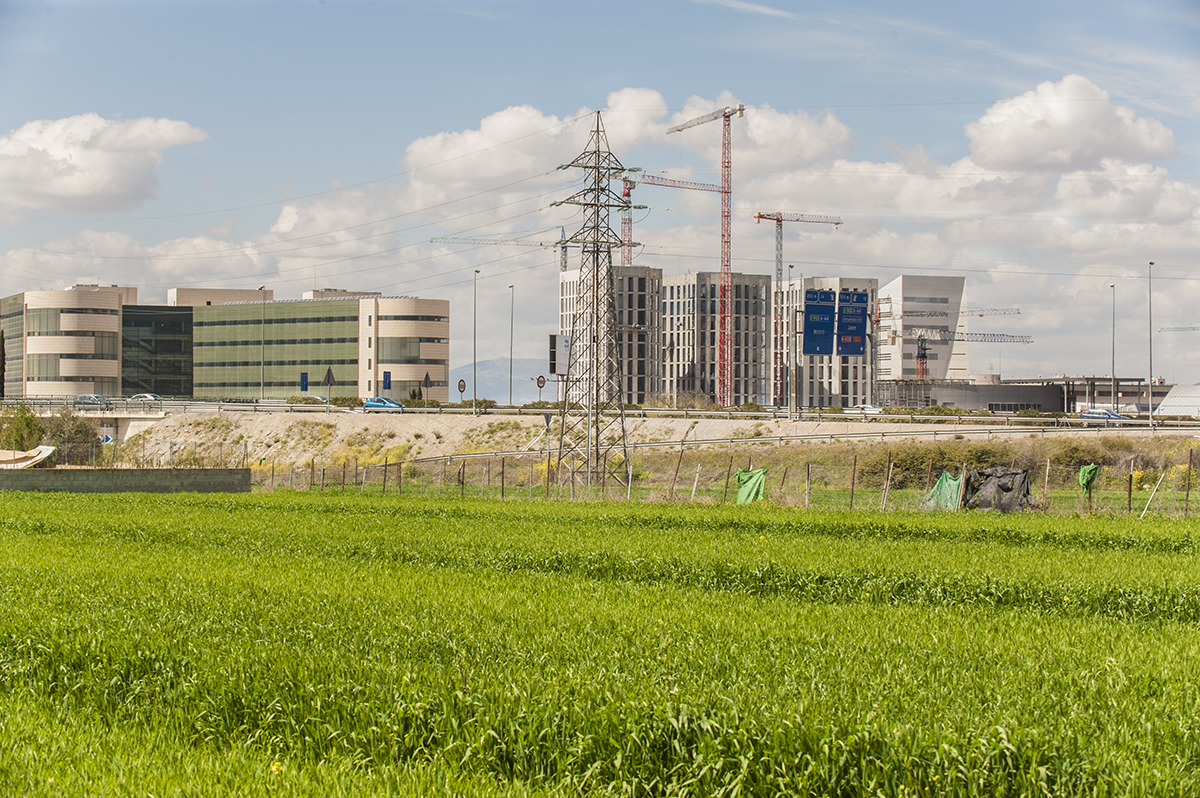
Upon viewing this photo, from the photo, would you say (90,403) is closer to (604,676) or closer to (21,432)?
(21,432)

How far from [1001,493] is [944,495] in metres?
1.96

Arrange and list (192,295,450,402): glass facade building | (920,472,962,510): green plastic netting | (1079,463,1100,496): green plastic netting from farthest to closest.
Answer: (192,295,450,402): glass facade building < (920,472,962,510): green plastic netting < (1079,463,1100,496): green plastic netting

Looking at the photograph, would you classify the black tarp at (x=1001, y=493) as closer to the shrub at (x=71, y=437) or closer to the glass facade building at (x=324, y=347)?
the shrub at (x=71, y=437)

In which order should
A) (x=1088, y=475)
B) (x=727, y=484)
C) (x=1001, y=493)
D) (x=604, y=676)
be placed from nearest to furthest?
(x=604, y=676), (x=1001, y=493), (x=1088, y=475), (x=727, y=484)

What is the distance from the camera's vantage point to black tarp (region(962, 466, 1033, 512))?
118 feet

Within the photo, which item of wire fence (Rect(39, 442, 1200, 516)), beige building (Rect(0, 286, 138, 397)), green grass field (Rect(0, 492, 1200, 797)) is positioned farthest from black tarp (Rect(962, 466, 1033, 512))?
beige building (Rect(0, 286, 138, 397))

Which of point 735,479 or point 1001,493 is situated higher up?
point 1001,493

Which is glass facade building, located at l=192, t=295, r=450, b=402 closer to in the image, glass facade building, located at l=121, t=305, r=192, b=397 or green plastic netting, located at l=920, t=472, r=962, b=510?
glass facade building, located at l=121, t=305, r=192, b=397

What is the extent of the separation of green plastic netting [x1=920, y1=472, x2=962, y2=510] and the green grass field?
16027mm

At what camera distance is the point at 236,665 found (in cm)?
1036

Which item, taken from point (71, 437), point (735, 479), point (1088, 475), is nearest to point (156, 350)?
point (71, 437)

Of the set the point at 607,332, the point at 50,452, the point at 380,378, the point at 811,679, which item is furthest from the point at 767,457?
the point at 380,378

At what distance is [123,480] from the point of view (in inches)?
2009

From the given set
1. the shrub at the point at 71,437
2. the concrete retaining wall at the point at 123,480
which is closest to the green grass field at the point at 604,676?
the concrete retaining wall at the point at 123,480
